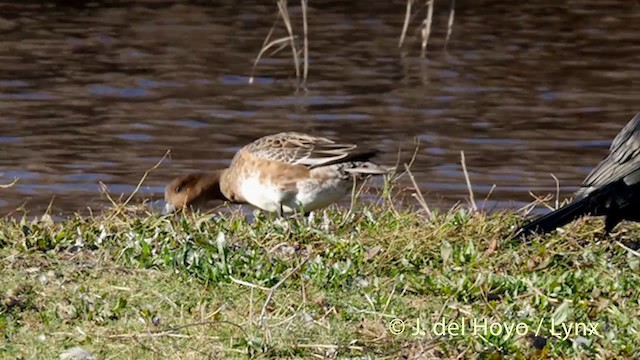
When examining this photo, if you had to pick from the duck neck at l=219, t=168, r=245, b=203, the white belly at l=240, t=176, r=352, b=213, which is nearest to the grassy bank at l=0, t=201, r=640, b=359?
the white belly at l=240, t=176, r=352, b=213

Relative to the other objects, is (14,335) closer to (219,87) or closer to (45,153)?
(45,153)

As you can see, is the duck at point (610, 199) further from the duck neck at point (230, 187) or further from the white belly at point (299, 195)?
the duck neck at point (230, 187)

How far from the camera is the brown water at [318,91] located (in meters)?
12.1

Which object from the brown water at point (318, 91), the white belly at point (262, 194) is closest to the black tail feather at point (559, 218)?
the white belly at point (262, 194)

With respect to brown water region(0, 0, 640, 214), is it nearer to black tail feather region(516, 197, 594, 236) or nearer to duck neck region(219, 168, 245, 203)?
duck neck region(219, 168, 245, 203)

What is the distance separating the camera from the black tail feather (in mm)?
Result: 6141

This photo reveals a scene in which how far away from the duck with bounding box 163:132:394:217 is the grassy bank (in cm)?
95

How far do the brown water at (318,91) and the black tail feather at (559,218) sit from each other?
401 cm

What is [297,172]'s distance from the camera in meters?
7.74

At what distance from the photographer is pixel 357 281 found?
18.6 feet

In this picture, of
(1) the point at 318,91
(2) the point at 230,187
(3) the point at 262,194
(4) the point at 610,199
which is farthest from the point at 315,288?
(1) the point at 318,91

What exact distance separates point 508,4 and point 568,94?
4348 millimetres

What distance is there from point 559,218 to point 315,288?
1296 millimetres

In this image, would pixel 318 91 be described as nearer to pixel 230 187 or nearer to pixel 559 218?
pixel 230 187
